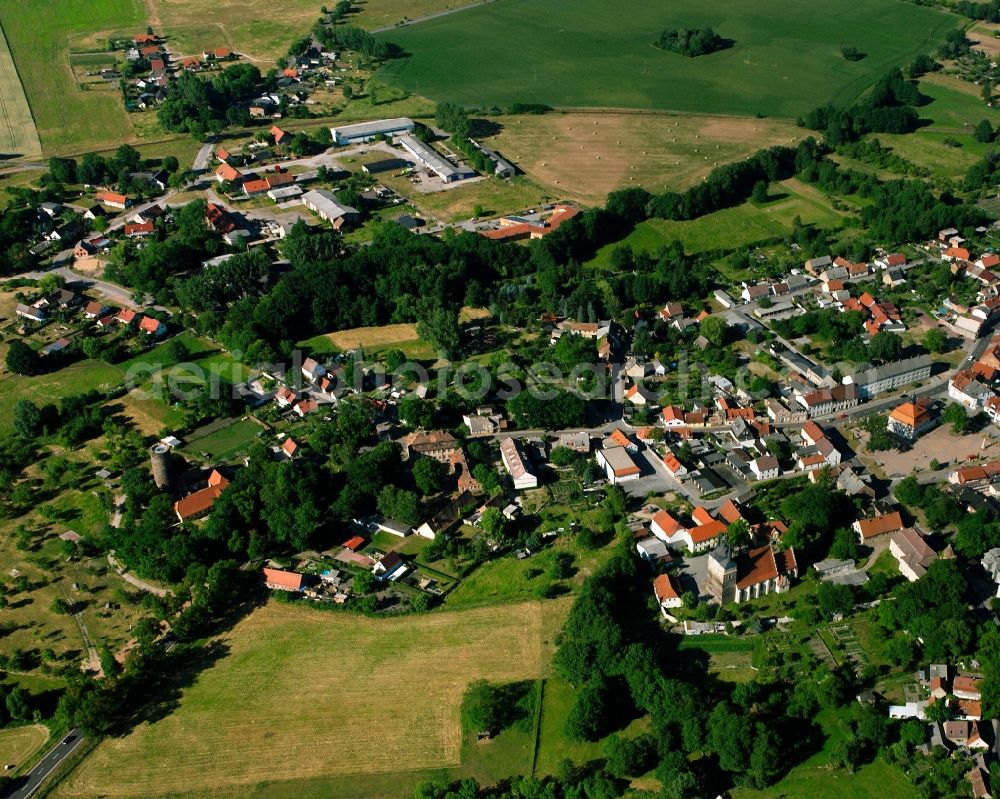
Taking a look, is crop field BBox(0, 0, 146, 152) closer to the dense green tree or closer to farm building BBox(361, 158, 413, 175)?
farm building BBox(361, 158, 413, 175)

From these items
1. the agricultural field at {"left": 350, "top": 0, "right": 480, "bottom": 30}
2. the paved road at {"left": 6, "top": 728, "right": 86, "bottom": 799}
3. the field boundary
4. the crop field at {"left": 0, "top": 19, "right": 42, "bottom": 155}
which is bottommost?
the field boundary

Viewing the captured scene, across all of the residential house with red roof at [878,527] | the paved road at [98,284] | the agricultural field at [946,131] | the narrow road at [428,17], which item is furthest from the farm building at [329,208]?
the agricultural field at [946,131]

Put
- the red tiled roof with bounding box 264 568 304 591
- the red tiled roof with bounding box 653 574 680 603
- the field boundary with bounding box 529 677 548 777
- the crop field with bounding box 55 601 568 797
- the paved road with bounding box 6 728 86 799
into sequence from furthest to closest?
the red tiled roof with bounding box 264 568 304 591, the red tiled roof with bounding box 653 574 680 603, the crop field with bounding box 55 601 568 797, the field boundary with bounding box 529 677 548 777, the paved road with bounding box 6 728 86 799

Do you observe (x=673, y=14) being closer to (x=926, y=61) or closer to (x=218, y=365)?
(x=926, y=61)

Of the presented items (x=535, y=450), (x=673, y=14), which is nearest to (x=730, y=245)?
(x=535, y=450)

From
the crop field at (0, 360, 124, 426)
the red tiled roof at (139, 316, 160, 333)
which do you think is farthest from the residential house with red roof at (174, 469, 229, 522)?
the red tiled roof at (139, 316, 160, 333)

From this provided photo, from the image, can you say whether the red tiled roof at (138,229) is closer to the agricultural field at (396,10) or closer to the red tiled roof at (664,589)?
the red tiled roof at (664,589)
